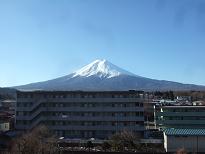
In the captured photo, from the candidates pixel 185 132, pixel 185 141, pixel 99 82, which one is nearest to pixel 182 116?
pixel 185 132

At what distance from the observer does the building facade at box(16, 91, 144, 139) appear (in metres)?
44.5

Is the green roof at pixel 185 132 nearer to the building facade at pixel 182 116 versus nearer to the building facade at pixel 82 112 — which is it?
the building facade at pixel 182 116

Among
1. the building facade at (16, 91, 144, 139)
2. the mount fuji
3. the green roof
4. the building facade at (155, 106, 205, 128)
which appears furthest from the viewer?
the mount fuji

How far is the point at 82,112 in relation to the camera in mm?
45125

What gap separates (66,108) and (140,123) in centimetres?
808

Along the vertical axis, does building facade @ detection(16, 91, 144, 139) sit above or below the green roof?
above

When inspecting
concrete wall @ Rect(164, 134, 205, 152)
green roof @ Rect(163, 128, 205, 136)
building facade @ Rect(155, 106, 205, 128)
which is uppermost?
building facade @ Rect(155, 106, 205, 128)

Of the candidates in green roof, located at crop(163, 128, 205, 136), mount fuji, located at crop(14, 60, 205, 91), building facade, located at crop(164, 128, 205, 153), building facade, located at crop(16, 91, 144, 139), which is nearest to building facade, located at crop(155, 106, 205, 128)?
building facade, located at crop(16, 91, 144, 139)

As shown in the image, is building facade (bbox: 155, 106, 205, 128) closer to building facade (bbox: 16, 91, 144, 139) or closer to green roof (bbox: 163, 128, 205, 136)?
building facade (bbox: 16, 91, 144, 139)

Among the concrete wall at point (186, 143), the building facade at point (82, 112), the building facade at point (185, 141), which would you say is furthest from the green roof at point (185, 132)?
the building facade at point (82, 112)

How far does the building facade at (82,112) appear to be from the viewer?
44.5m

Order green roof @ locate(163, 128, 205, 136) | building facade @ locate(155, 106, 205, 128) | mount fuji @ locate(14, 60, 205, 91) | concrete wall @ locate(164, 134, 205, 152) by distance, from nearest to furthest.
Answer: concrete wall @ locate(164, 134, 205, 152)
green roof @ locate(163, 128, 205, 136)
building facade @ locate(155, 106, 205, 128)
mount fuji @ locate(14, 60, 205, 91)

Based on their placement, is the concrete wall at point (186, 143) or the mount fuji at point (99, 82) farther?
the mount fuji at point (99, 82)

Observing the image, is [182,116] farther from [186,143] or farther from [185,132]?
[186,143]
